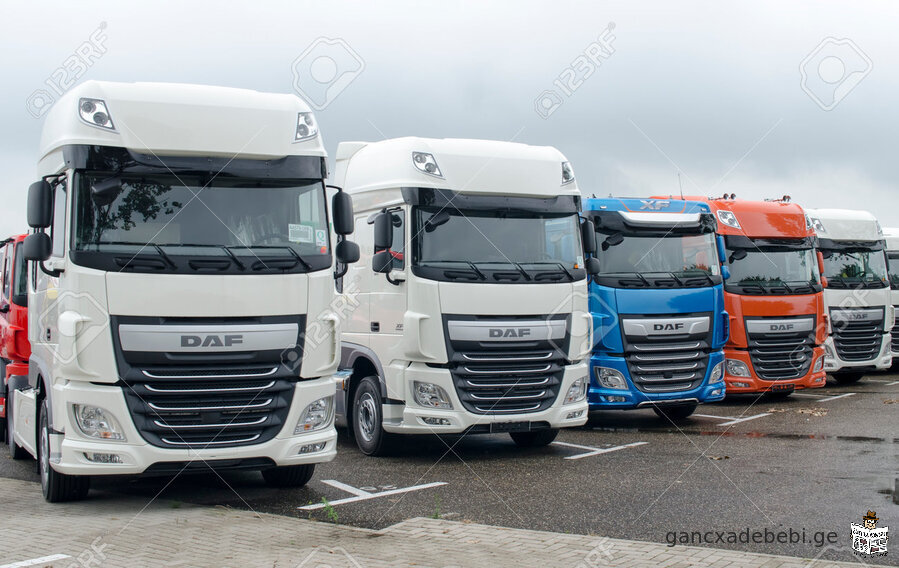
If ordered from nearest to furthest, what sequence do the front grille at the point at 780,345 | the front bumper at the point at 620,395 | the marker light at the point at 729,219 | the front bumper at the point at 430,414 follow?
1. the front bumper at the point at 430,414
2. the front bumper at the point at 620,395
3. the front grille at the point at 780,345
4. the marker light at the point at 729,219

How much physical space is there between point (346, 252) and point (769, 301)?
890 centimetres

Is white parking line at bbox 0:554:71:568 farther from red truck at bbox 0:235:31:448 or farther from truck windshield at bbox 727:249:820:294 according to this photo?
truck windshield at bbox 727:249:820:294

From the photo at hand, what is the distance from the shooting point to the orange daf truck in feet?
49.1

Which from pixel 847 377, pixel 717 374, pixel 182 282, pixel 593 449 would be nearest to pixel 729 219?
pixel 717 374

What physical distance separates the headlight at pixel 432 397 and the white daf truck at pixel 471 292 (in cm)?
1

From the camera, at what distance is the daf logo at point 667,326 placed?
12570mm

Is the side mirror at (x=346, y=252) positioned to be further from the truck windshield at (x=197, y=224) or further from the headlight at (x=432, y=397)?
the headlight at (x=432, y=397)

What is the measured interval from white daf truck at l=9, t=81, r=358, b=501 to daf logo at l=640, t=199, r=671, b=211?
5965 mm

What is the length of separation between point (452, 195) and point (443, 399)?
2.20 m

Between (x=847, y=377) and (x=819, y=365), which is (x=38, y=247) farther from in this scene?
(x=847, y=377)

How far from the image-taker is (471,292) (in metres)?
10.0

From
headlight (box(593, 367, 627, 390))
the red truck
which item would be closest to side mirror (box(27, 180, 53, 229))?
the red truck

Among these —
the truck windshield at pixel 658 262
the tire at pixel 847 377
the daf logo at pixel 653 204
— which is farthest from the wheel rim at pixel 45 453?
the tire at pixel 847 377

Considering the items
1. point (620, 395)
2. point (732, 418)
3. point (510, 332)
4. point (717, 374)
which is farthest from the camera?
point (732, 418)
